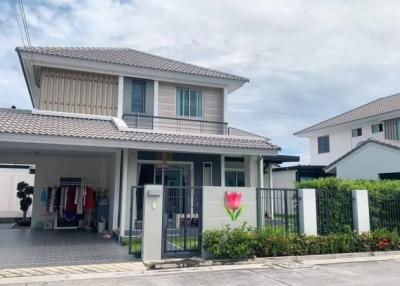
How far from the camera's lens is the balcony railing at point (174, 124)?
1561cm

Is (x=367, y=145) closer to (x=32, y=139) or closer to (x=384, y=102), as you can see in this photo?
(x=384, y=102)

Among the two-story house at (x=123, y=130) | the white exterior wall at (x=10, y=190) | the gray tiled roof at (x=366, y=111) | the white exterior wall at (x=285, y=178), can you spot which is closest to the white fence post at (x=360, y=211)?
the two-story house at (x=123, y=130)

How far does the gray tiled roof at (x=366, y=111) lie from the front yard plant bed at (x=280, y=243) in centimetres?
1536

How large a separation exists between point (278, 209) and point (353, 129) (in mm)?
19647

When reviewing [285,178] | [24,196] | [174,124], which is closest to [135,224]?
[174,124]

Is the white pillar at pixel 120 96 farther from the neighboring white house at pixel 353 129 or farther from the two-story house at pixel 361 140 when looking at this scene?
the neighboring white house at pixel 353 129

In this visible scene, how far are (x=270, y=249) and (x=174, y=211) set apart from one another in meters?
2.72

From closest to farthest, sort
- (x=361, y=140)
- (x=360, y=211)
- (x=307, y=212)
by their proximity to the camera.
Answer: (x=307, y=212) → (x=360, y=211) → (x=361, y=140)

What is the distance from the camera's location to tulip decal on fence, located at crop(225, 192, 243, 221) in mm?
10133

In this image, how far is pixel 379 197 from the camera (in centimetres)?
1203

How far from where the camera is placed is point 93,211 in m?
16.0

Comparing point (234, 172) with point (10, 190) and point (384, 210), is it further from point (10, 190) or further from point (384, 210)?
point (10, 190)

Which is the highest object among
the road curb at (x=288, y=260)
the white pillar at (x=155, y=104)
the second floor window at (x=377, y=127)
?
the second floor window at (x=377, y=127)

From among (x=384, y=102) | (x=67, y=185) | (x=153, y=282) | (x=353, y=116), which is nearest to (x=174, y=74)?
(x=67, y=185)
